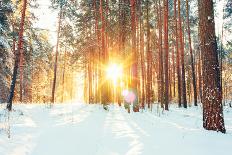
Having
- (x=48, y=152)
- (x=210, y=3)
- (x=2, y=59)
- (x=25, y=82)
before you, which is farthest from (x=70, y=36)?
(x=48, y=152)

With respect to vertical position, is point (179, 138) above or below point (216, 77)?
below

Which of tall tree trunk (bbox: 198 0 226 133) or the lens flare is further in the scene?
the lens flare

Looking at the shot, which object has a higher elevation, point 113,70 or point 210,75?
point 113,70

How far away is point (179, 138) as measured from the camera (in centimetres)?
667

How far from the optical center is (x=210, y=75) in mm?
7750

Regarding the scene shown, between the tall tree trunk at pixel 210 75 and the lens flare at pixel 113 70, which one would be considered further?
the lens flare at pixel 113 70

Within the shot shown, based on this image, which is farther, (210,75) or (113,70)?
(113,70)

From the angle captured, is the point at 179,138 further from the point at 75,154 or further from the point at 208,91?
the point at 75,154

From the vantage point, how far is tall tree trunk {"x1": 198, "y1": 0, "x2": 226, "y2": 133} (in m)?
7.70

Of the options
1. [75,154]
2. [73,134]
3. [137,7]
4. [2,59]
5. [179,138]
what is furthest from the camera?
[137,7]

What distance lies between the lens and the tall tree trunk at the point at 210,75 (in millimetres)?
7695

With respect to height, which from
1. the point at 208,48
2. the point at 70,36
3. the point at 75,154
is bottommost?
the point at 75,154

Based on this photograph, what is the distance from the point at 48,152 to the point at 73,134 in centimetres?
194

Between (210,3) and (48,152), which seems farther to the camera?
(210,3)
